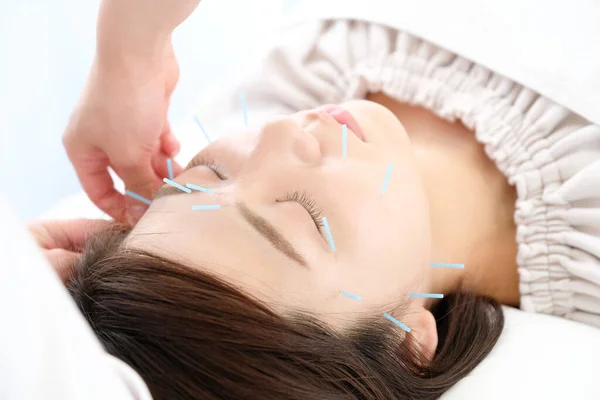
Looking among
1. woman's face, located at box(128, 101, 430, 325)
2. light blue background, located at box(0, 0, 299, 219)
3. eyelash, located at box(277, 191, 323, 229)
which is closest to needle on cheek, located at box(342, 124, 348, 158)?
woman's face, located at box(128, 101, 430, 325)

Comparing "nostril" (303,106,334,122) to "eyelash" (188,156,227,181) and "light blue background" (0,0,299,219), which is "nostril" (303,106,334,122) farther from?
"light blue background" (0,0,299,219)

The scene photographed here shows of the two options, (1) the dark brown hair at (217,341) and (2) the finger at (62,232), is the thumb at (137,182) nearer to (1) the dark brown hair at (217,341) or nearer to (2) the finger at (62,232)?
(2) the finger at (62,232)

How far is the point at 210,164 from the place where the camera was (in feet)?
2.94

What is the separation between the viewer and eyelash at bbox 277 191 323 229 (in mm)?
809

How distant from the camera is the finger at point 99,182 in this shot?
1.08 m

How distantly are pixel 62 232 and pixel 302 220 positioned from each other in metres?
0.56

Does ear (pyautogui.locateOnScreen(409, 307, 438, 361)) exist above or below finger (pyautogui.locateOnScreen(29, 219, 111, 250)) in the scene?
above

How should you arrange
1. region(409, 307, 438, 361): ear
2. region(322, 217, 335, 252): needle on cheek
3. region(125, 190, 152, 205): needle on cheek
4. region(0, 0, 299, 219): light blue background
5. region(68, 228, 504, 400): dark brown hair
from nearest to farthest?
region(68, 228, 504, 400): dark brown hair → region(322, 217, 335, 252): needle on cheek → region(409, 307, 438, 361): ear → region(125, 190, 152, 205): needle on cheek → region(0, 0, 299, 219): light blue background

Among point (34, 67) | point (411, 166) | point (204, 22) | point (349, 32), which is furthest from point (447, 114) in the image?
point (34, 67)

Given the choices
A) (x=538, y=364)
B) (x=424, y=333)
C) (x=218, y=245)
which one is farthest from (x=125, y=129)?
(x=538, y=364)

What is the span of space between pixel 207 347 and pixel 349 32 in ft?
2.98

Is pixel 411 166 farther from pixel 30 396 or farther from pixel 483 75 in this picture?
pixel 30 396

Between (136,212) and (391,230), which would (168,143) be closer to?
(136,212)

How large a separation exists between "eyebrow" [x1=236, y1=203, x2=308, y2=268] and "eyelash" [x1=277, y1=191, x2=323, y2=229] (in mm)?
53
